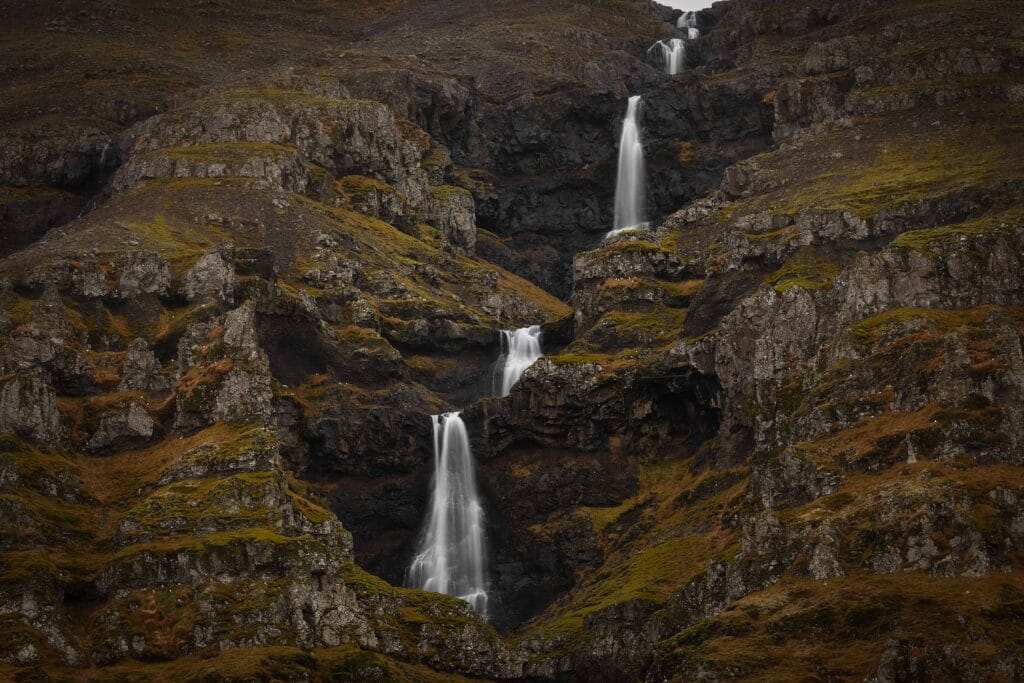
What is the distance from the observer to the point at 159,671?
96.4 m

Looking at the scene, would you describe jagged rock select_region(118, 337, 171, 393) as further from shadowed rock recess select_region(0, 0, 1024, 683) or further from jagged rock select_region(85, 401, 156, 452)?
jagged rock select_region(85, 401, 156, 452)

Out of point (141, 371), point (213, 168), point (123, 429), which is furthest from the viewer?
point (213, 168)

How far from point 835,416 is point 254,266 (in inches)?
2620

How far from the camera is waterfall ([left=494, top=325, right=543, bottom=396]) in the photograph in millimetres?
155750

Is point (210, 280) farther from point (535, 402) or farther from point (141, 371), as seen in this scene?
point (535, 402)

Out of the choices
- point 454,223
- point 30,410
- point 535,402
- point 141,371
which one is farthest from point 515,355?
point 30,410

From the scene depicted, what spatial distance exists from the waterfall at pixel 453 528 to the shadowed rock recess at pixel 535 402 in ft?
4.84

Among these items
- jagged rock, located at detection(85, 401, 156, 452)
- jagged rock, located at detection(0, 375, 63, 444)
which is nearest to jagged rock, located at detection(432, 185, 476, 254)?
jagged rock, located at detection(85, 401, 156, 452)

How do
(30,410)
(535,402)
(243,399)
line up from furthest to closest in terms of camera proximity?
(535,402)
(243,399)
(30,410)

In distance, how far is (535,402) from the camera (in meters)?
144

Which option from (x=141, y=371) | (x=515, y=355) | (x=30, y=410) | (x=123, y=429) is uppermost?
(x=515, y=355)

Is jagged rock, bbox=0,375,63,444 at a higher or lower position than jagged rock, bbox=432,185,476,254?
lower

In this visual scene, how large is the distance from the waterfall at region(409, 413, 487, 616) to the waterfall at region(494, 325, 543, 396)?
990 centimetres

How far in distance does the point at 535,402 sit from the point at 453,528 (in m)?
15.3
